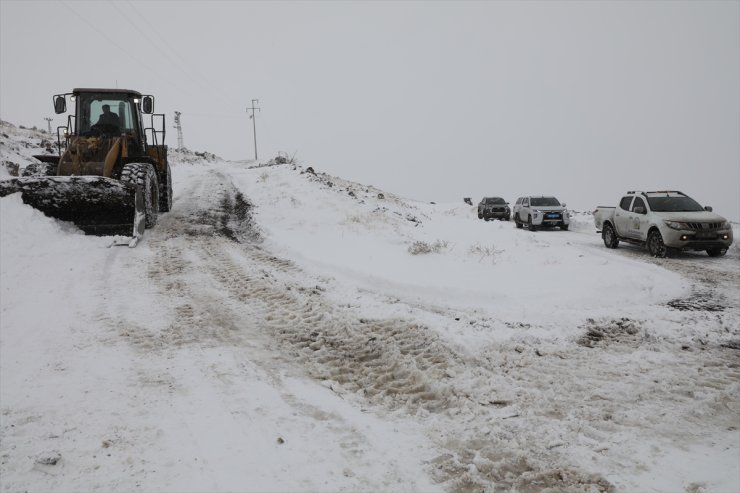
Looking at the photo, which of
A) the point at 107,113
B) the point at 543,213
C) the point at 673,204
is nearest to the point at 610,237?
the point at 673,204

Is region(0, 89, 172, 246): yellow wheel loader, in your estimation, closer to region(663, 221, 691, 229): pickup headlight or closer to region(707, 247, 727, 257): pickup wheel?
region(663, 221, 691, 229): pickup headlight

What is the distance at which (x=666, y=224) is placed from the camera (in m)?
11.2

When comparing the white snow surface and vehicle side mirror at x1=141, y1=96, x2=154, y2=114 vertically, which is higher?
vehicle side mirror at x1=141, y1=96, x2=154, y2=114

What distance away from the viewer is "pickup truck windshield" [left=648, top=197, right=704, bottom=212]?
11.9 meters

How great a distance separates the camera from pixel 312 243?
10672 mm

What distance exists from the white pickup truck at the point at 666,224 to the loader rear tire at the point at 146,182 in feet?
42.1

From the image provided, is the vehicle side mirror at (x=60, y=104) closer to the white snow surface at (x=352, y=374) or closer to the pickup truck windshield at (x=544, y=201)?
the white snow surface at (x=352, y=374)

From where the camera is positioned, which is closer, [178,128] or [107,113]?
[107,113]

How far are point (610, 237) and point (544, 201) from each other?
7.60 meters

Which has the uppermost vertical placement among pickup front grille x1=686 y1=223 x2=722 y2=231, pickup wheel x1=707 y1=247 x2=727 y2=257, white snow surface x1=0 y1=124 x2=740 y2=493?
pickup front grille x1=686 y1=223 x2=722 y2=231

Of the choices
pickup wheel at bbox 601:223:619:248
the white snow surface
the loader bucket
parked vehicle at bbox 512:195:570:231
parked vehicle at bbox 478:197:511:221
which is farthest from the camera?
parked vehicle at bbox 478:197:511:221

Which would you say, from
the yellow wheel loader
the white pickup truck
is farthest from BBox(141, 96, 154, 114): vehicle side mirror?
the white pickup truck

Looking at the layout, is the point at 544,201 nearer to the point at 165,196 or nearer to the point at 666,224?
the point at 666,224

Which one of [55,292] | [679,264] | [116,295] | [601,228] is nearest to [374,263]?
[116,295]
